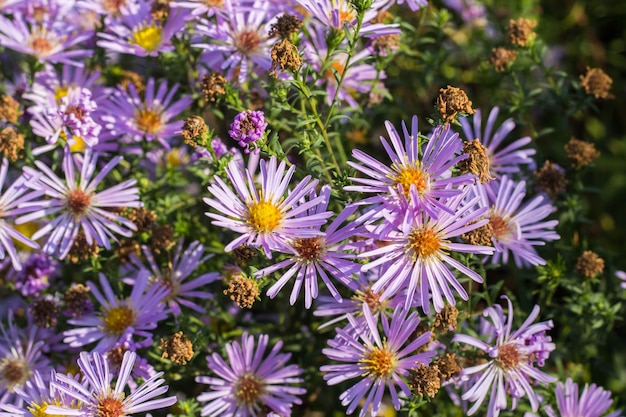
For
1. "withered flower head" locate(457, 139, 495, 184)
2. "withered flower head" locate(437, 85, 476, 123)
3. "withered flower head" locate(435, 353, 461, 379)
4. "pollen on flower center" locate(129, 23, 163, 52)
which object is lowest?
"withered flower head" locate(435, 353, 461, 379)

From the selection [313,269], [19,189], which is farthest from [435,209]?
[19,189]

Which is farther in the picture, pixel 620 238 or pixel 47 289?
pixel 620 238

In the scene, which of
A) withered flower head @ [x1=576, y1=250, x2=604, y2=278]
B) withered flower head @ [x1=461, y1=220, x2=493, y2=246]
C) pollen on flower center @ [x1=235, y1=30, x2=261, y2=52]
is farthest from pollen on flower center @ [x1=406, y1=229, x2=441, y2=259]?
pollen on flower center @ [x1=235, y1=30, x2=261, y2=52]

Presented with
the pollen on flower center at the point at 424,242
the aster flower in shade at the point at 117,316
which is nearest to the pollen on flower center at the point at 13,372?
the aster flower in shade at the point at 117,316

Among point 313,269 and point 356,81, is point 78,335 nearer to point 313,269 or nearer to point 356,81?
point 313,269

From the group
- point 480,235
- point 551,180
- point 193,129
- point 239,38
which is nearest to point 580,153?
point 551,180

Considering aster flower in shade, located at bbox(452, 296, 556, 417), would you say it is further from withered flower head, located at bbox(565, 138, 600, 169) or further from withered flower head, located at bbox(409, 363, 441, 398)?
withered flower head, located at bbox(565, 138, 600, 169)

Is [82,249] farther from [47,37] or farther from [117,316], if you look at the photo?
[47,37]
